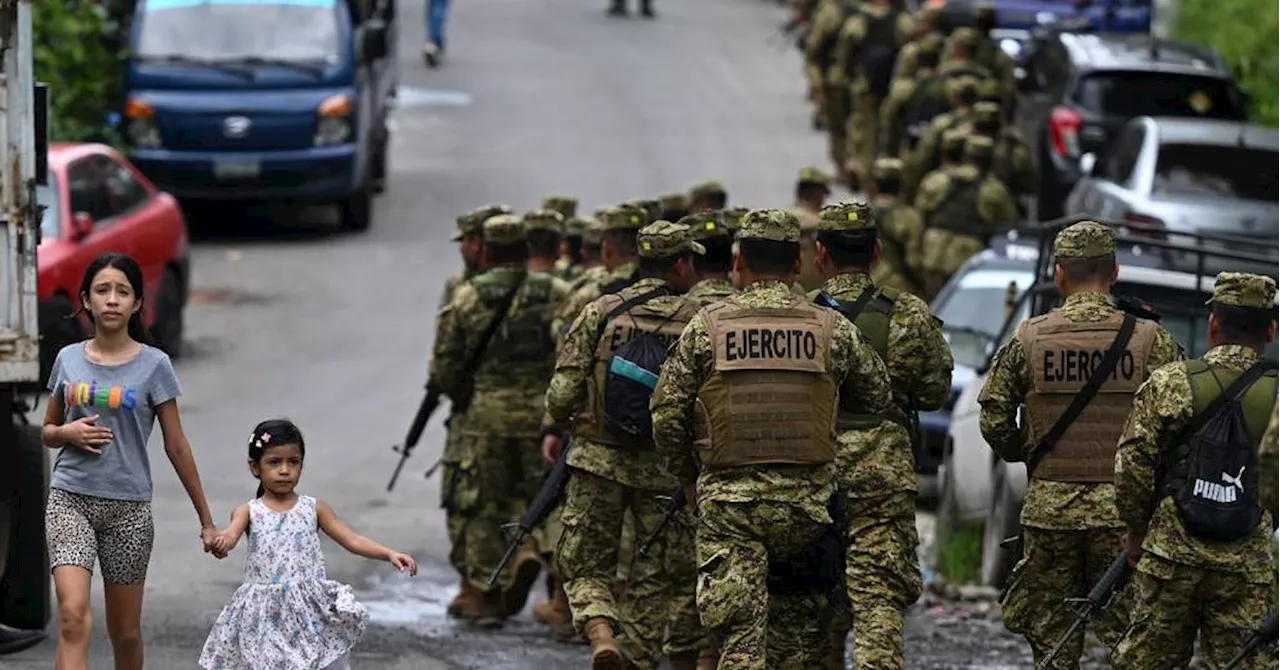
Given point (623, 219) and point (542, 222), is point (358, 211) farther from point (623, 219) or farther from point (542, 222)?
point (623, 219)

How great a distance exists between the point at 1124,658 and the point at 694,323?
1660mm

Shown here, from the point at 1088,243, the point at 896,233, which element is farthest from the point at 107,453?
the point at 896,233

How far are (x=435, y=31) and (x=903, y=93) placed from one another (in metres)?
11.7

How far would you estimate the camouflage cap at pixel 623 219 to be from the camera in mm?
10344

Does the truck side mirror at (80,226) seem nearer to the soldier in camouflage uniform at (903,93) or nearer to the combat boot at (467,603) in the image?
the combat boot at (467,603)

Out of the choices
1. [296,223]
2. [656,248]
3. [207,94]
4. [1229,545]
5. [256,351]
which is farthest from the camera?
[296,223]

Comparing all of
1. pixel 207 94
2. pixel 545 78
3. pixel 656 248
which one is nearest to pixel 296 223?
pixel 207 94

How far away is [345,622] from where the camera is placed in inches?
305

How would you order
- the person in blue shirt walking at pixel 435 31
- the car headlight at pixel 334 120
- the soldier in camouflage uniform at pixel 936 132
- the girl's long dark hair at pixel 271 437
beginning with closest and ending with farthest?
the girl's long dark hair at pixel 271 437 < the soldier in camouflage uniform at pixel 936 132 < the car headlight at pixel 334 120 < the person in blue shirt walking at pixel 435 31

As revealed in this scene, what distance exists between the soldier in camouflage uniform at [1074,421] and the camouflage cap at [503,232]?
2.89 m

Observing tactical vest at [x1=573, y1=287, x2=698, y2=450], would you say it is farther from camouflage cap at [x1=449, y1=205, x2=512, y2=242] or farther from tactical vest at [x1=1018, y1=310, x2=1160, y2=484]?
camouflage cap at [x1=449, y1=205, x2=512, y2=242]

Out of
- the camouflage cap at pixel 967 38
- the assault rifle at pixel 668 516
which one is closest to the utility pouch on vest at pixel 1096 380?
the assault rifle at pixel 668 516

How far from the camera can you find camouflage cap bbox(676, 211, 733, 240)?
9.02 meters

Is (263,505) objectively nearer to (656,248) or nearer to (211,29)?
(656,248)
